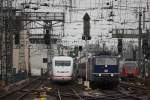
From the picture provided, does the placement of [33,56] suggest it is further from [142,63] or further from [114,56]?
[114,56]

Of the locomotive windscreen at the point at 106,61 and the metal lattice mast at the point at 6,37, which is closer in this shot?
the locomotive windscreen at the point at 106,61

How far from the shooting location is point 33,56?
119 m

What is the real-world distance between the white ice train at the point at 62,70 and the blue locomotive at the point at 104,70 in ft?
30.3

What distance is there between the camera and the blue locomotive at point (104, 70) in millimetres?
38062

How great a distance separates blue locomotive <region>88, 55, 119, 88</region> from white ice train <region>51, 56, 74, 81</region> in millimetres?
9234

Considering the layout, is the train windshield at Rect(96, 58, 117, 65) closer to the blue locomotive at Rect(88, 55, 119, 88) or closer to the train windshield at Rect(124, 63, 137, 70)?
the blue locomotive at Rect(88, 55, 119, 88)

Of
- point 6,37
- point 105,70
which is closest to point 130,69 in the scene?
point 105,70

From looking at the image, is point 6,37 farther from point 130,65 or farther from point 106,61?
point 130,65

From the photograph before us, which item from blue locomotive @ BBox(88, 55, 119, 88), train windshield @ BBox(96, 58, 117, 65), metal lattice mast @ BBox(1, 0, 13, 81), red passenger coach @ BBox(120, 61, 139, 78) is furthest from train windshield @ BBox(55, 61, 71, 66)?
red passenger coach @ BBox(120, 61, 139, 78)

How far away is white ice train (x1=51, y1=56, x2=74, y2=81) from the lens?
1873 inches

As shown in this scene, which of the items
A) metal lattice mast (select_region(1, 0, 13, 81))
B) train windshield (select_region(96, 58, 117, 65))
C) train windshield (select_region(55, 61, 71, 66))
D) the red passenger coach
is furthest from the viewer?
the red passenger coach

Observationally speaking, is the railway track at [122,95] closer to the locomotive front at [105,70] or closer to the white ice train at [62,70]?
Answer: the locomotive front at [105,70]

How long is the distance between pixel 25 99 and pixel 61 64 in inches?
840

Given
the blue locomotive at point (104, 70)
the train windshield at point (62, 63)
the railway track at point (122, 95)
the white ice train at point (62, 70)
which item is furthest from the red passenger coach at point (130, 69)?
the railway track at point (122, 95)
